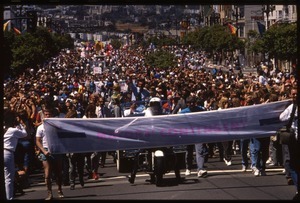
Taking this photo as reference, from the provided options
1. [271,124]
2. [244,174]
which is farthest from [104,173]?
[271,124]

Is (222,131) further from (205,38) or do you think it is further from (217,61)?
(217,61)

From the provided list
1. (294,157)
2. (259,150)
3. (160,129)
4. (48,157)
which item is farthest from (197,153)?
(294,157)

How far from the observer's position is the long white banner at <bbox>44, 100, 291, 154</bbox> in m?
16.5

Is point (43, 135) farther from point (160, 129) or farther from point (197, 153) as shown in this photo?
point (197, 153)

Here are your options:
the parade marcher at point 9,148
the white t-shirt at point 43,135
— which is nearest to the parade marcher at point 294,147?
the white t-shirt at point 43,135

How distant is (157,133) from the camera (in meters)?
16.9

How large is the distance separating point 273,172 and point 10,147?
255 inches

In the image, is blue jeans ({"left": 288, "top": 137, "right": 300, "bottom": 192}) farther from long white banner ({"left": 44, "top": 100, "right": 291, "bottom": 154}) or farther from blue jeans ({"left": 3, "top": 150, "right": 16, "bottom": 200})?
blue jeans ({"left": 3, "top": 150, "right": 16, "bottom": 200})

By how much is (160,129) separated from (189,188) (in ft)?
4.05

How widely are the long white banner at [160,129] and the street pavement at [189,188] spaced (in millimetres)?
866

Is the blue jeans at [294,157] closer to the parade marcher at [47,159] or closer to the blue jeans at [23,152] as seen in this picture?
the parade marcher at [47,159]

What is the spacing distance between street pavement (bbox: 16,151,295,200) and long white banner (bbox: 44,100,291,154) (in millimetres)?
866

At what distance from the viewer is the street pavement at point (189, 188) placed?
50.7ft

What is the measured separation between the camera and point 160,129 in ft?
55.6
